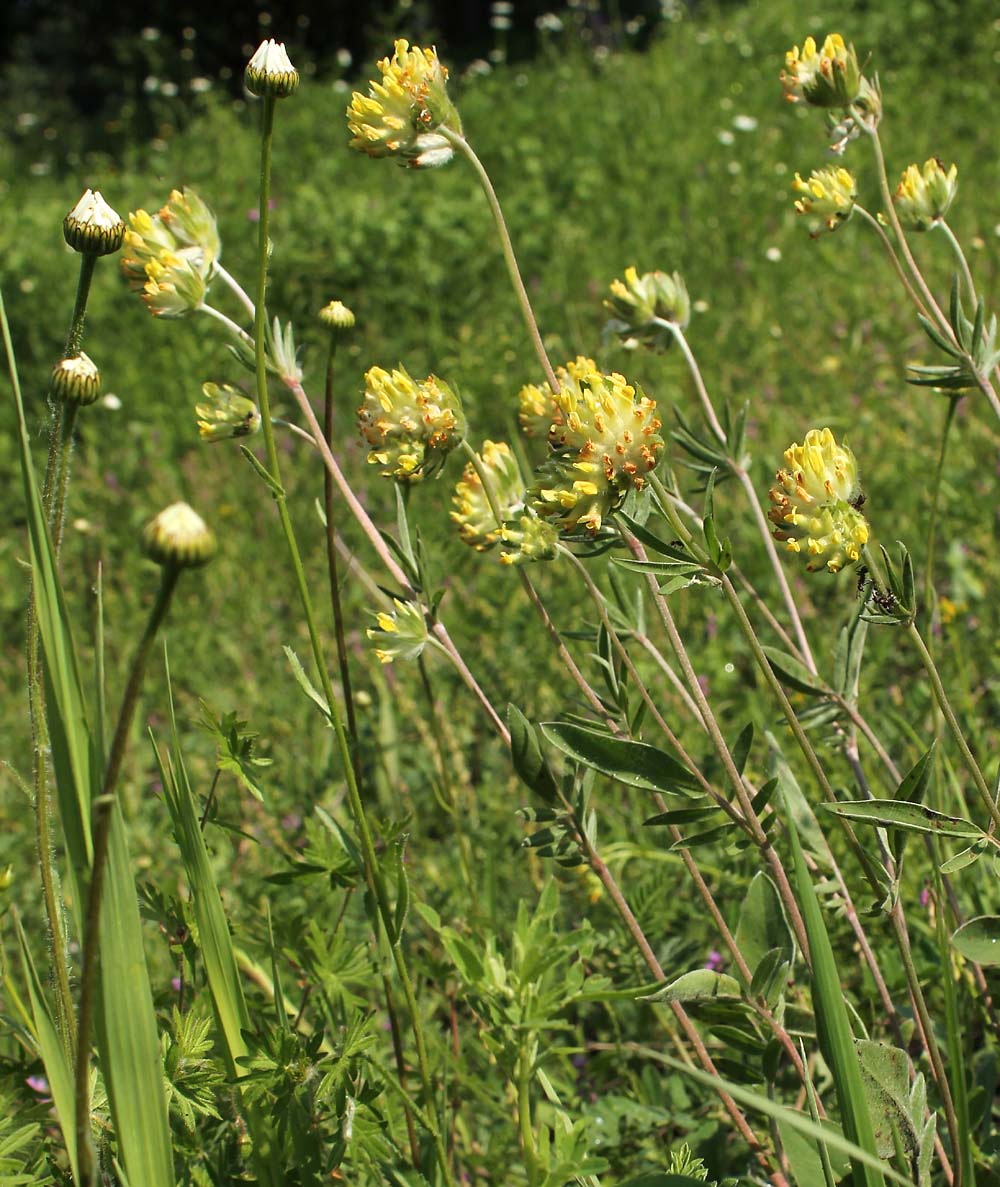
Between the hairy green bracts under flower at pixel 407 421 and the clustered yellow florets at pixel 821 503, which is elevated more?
the clustered yellow florets at pixel 821 503

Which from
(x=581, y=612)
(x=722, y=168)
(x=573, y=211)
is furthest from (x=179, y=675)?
(x=722, y=168)

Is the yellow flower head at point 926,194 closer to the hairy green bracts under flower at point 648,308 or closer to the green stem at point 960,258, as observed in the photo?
the green stem at point 960,258

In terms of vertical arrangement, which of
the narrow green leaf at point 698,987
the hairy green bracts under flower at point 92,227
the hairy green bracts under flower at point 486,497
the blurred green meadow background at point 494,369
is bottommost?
the blurred green meadow background at point 494,369

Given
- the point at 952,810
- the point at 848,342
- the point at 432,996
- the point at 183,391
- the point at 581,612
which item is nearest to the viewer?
the point at 952,810

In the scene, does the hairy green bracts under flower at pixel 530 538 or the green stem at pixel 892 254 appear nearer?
the hairy green bracts under flower at pixel 530 538

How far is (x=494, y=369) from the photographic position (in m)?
2.89

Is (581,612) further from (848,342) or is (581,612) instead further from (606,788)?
(848,342)

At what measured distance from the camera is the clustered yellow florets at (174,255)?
0.95m

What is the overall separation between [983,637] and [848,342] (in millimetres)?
1459

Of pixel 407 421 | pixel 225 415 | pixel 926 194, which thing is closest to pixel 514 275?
pixel 407 421

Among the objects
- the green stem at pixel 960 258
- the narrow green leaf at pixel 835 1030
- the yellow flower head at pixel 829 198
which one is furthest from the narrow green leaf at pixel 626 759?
the yellow flower head at pixel 829 198

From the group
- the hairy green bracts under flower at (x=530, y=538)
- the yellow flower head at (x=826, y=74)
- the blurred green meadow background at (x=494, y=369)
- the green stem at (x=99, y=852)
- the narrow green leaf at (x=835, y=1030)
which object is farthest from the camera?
the blurred green meadow background at (x=494, y=369)

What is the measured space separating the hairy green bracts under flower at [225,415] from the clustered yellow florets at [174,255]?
0.24 ft

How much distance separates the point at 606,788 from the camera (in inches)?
70.0
